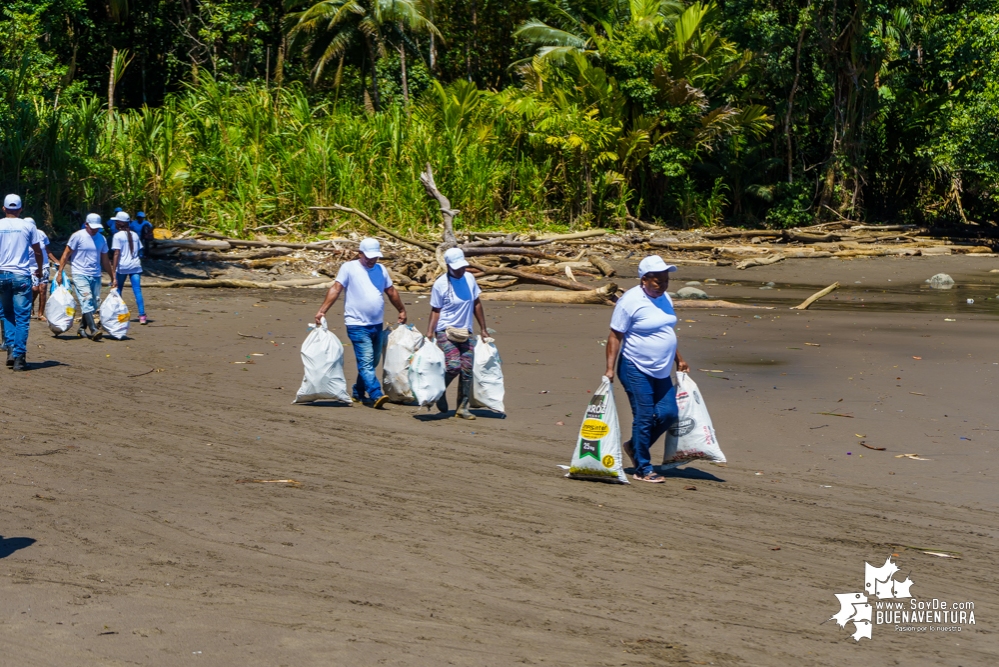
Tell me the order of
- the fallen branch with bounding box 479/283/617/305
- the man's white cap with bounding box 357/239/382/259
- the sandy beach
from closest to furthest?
the sandy beach → the man's white cap with bounding box 357/239/382/259 → the fallen branch with bounding box 479/283/617/305

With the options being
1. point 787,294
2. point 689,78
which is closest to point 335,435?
point 787,294

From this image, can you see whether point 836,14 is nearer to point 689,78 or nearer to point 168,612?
point 689,78

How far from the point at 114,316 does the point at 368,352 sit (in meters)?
5.19

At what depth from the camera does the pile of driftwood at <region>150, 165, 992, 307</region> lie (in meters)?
19.9

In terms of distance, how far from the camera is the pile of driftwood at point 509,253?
782 inches

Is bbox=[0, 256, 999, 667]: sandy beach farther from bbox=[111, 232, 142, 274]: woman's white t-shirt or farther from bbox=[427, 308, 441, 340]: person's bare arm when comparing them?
bbox=[111, 232, 142, 274]: woman's white t-shirt

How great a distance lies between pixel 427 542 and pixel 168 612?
159 cm

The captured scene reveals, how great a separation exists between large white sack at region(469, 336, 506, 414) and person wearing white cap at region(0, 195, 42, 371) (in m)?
5.12

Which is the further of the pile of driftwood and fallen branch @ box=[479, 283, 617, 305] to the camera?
the pile of driftwood

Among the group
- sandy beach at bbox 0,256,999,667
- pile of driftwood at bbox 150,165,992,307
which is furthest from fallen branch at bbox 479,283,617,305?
sandy beach at bbox 0,256,999,667

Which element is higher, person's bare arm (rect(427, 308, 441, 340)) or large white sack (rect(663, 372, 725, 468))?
person's bare arm (rect(427, 308, 441, 340))

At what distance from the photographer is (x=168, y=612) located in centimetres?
477

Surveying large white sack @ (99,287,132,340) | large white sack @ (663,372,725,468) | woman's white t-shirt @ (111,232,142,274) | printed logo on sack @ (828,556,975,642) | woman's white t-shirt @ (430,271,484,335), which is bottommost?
printed logo on sack @ (828,556,975,642)

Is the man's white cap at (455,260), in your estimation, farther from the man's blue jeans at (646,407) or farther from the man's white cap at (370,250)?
the man's blue jeans at (646,407)
